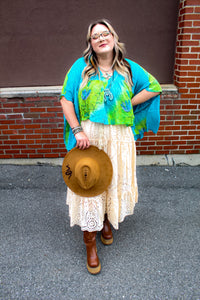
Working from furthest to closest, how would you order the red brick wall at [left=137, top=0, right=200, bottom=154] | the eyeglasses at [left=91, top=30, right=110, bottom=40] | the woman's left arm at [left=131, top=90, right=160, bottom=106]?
the red brick wall at [left=137, top=0, right=200, bottom=154]
the woman's left arm at [left=131, top=90, right=160, bottom=106]
the eyeglasses at [left=91, top=30, right=110, bottom=40]

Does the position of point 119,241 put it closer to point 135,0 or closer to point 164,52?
point 164,52

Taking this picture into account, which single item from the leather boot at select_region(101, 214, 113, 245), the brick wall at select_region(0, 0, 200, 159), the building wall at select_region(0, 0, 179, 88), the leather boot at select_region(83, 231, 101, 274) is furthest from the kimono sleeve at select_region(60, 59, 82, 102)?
the building wall at select_region(0, 0, 179, 88)

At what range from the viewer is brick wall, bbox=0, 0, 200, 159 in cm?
327

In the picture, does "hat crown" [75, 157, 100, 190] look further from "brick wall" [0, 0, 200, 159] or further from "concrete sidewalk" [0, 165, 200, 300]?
"brick wall" [0, 0, 200, 159]

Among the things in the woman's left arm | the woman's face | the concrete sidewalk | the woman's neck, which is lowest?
the concrete sidewalk

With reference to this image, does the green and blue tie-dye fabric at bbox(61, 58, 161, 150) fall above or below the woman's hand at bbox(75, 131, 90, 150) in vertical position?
above

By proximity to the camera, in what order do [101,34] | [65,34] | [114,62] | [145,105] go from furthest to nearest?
[65,34] → [145,105] → [114,62] → [101,34]

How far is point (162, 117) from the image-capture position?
3.54 m

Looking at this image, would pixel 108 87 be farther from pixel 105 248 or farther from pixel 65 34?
pixel 65 34

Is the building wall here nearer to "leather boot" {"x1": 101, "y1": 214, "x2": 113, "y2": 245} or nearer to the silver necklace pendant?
the silver necklace pendant

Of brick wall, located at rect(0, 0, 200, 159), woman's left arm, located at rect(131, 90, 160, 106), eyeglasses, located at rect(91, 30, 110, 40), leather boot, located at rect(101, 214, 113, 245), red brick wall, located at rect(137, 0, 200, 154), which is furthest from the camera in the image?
brick wall, located at rect(0, 0, 200, 159)

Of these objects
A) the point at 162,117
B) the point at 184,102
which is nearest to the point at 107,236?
the point at 162,117

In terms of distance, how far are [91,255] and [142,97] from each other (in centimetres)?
135

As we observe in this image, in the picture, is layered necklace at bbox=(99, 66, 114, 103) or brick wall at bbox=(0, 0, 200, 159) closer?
layered necklace at bbox=(99, 66, 114, 103)
